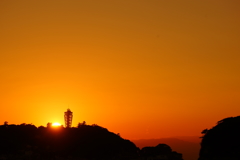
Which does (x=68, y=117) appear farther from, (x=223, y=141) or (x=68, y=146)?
(x=223, y=141)

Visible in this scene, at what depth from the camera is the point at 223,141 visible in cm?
9475

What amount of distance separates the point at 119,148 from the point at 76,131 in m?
12.2

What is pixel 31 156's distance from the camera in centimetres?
10606

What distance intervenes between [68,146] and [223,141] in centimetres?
3362

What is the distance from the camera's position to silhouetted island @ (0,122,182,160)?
107 m

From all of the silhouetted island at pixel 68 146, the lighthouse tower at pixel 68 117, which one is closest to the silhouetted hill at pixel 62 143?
the silhouetted island at pixel 68 146

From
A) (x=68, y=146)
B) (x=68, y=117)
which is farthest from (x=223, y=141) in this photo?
(x=68, y=117)

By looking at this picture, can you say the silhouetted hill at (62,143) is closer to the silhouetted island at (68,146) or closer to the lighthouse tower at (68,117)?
the silhouetted island at (68,146)

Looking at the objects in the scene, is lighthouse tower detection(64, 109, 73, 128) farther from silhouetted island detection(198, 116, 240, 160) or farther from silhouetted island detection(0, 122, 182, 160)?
silhouetted island detection(198, 116, 240, 160)

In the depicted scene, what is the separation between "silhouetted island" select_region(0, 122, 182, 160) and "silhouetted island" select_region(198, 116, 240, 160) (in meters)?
12.5

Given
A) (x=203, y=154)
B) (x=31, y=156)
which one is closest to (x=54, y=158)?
(x=31, y=156)

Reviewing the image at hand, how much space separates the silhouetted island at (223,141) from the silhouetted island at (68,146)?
1247cm

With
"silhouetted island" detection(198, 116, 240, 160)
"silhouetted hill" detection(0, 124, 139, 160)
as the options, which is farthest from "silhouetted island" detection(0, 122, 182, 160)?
"silhouetted island" detection(198, 116, 240, 160)

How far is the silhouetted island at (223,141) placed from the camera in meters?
92.6
